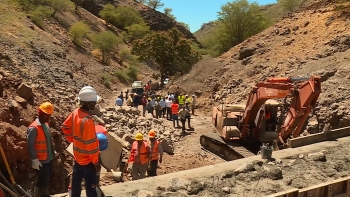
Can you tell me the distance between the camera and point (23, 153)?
21.8 ft

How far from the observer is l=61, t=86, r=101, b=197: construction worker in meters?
4.64

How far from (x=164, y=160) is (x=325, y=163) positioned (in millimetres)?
5150

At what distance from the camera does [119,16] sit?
5653 centimetres

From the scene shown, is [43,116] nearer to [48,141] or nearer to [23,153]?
[48,141]

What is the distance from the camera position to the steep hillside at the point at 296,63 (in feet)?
44.0

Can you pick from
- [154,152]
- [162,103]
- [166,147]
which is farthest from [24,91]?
[162,103]

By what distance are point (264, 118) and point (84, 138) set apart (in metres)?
7.94

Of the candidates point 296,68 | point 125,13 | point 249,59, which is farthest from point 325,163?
point 125,13

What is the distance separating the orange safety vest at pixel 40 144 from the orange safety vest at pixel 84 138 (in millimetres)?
568

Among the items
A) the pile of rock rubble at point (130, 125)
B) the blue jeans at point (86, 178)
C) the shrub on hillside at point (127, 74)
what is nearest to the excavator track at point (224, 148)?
the pile of rock rubble at point (130, 125)

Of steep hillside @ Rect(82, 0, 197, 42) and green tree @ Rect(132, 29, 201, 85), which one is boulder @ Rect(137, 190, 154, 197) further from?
steep hillside @ Rect(82, 0, 197, 42)

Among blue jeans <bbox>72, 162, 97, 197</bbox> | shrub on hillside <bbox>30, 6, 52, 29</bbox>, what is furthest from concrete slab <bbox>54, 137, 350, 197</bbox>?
shrub on hillside <bbox>30, 6, 52, 29</bbox>

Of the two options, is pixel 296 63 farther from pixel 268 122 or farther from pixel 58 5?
pixel 58 5

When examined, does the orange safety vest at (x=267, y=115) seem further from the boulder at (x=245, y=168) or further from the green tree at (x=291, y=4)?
the green tree at (x=291, y=4)
